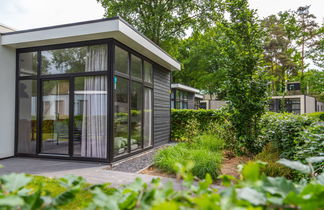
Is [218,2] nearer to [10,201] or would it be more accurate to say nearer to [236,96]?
[236,96]

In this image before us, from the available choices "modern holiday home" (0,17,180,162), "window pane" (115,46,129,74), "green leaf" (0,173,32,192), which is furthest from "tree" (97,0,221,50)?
"green leaf" (0,173,32,192)

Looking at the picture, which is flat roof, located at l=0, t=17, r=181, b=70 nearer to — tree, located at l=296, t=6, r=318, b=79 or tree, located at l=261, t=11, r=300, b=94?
tree, located at l=261, t=11, r=300, b=94

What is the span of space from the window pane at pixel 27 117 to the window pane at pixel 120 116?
2.06 m

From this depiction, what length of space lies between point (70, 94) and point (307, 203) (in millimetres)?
5122

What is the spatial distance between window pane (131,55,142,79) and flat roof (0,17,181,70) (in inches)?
13.2

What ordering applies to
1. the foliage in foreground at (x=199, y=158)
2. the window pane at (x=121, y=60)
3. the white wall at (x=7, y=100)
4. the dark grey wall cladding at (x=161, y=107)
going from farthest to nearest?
the dark grey wall cladding at (x=161, y=107) → the white wall at (x=7, y=100) → the window pane at (x=121, y=60) → the foliage in foreground at (x=199, y=158)

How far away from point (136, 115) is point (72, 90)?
5.72ft

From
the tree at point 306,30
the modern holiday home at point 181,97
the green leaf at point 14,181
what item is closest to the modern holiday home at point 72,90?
the green leaf at point 14,181

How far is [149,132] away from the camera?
22.7ft

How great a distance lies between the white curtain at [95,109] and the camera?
16.0 ft

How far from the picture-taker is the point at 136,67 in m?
6.04

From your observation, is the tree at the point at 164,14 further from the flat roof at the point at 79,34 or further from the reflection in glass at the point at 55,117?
the reflection in glass at the point at 55,117

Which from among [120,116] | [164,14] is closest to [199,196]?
[120,116]

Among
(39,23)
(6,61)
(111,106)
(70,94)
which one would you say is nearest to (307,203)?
(111,106)
